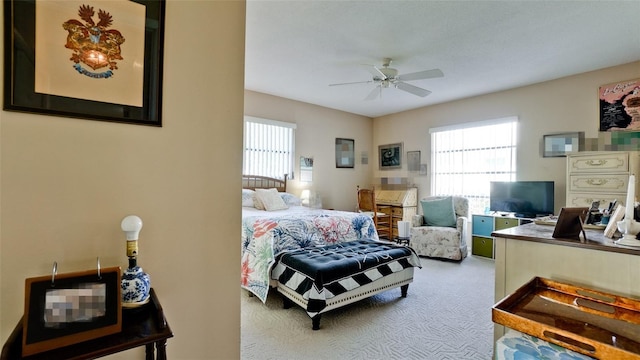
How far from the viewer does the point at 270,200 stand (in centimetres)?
414

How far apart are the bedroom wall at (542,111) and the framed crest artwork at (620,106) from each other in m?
0.07

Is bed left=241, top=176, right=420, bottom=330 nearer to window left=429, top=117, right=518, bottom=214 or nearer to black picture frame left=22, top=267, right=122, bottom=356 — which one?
black picture frame left=22, top=267, right=122, bottom=356

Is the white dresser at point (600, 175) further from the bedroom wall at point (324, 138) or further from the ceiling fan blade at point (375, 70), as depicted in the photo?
the bedroom wall at point (324, 138)

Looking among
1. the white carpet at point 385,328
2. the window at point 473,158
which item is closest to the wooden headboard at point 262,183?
the white carpet at point 385,328

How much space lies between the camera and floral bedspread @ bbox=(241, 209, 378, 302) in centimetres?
283

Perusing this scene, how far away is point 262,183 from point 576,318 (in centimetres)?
433

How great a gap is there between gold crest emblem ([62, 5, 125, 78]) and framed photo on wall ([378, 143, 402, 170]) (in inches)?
224

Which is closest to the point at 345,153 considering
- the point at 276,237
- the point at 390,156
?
the point at 390,156

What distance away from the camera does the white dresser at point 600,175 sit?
125 inches

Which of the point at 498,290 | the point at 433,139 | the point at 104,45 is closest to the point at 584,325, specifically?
the point at 498,290

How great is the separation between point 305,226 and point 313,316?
3.35 feet

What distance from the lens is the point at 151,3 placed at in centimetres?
107

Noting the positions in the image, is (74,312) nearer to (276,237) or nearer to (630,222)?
(276,237)

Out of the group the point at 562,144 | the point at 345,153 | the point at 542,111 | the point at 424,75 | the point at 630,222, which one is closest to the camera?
the point at 630,222
